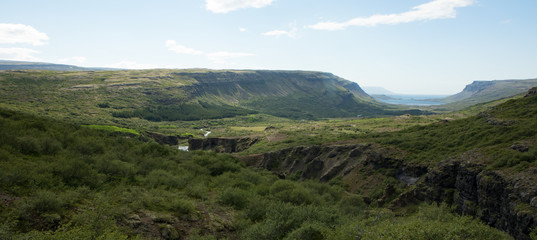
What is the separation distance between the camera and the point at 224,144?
295ft

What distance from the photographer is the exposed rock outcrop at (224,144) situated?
86750 mm

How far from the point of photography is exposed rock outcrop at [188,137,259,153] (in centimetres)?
8675

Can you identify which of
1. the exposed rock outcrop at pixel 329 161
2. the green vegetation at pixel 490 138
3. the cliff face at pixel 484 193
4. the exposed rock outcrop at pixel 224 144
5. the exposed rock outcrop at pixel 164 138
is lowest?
the exposed rock outcrop at pixel 164 138

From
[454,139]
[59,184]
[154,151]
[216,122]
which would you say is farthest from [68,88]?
[454,139]

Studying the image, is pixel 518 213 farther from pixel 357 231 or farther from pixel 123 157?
pixel 123 157

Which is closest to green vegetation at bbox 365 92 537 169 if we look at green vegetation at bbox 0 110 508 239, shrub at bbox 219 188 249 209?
green vegetation at bbox 0 110 508 239

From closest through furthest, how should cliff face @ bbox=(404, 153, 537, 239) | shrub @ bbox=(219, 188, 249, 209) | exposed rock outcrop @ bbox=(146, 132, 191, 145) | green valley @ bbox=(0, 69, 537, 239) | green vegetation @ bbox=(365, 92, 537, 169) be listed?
1. green valley @ bbox=(0, 69, 537, 239)
2. cliff face @ bbox=(404, 153, 537, 239)
3. shrub @ bbox=(219, 188, 249, 209)
4. green vegetation @ bbox=(365, 92, 537, 169)
5. exposed rock outcrop @ bbox=(146, 132, 191, 145)

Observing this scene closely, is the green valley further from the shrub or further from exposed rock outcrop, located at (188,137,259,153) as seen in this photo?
exposed rock outcrop, located at (188,137,259,153)

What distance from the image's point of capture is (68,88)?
155500 mm

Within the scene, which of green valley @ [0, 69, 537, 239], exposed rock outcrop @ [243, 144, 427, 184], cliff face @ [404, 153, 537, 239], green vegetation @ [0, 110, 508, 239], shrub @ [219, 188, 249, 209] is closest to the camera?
green vegetation @ [0, 110, 508, 239]

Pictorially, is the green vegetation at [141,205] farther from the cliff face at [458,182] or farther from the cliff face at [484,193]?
the cliff face at [458,182]

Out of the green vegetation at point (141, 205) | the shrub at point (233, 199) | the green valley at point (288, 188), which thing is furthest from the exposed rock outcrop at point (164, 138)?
the shrub at point (233, 199)

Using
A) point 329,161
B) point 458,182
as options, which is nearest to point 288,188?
point 458,182

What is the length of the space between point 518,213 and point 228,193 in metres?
22.5
